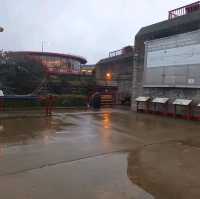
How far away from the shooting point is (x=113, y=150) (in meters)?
6.19

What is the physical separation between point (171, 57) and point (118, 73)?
28.7ft

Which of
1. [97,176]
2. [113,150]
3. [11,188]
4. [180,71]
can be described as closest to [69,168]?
[97,176]

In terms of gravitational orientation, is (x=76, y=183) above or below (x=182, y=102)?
below

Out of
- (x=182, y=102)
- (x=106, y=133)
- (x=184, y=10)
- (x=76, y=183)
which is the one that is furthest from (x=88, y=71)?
(x=76, y=183)

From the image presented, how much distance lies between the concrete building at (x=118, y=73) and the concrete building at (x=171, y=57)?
4.18 meters

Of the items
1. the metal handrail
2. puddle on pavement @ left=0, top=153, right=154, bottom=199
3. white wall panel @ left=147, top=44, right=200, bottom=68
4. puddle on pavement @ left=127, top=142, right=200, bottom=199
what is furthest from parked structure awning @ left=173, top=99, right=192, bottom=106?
puddle on pavement @ left=0, top=153, right=154, bottom=199

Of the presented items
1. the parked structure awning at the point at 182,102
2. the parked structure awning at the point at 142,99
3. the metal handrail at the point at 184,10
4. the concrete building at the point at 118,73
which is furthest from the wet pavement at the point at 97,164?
the concrete building at the point at 118,73

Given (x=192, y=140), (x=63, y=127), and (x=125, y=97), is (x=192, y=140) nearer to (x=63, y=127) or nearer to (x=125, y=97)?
(x=63, y=127)

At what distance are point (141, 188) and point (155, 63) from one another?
11.2m

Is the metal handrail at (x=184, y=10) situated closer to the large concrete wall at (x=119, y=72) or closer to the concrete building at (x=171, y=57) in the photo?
the concrete building at (x=171, y=57)

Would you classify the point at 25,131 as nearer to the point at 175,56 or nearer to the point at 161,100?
the point at 161,100

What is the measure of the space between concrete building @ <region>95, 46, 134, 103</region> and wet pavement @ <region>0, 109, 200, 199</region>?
1175 cm

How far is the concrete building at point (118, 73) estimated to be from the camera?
66.1 ft

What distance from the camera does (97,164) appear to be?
16.8 feet
